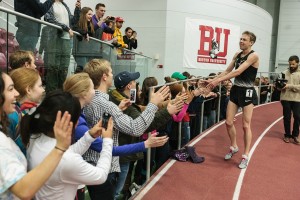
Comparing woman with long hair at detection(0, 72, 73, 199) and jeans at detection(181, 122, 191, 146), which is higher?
woman with long hair at detection(0, 72, 73, 199)

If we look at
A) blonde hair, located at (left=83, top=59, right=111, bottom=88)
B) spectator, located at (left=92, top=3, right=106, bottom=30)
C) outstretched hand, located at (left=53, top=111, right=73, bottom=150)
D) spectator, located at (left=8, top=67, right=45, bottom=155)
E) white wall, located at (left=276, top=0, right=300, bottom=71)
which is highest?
white wall, located at (left=276, top=0, right=300, bottom=71)

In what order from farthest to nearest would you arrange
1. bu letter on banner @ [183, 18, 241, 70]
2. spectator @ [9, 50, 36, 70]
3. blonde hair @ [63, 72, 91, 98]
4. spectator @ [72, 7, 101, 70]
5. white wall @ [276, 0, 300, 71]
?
1. white wall @ [276, 0, 300, 71]
2. bu letter on banner @ [183, 18, 241, 70]
3. spectator @ [72, 7, 101, 70]
4. spectator @ [9, 50, 36, 70]
5. blonde hair @ [63, 72, 91, 98]

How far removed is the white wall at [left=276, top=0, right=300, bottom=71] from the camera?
19078 millimetres

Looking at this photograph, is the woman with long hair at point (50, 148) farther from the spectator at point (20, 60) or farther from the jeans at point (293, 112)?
the jeans at point (293, 112)

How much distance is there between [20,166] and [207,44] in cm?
1157

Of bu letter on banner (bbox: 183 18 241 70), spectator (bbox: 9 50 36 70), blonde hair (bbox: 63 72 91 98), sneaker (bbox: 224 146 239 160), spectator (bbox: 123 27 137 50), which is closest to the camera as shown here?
blonde hair (bbox: 63 72 91 98)

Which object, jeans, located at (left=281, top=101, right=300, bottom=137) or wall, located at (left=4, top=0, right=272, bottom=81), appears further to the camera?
wall, located at (left=4, top=0, right=272, bottom=81)

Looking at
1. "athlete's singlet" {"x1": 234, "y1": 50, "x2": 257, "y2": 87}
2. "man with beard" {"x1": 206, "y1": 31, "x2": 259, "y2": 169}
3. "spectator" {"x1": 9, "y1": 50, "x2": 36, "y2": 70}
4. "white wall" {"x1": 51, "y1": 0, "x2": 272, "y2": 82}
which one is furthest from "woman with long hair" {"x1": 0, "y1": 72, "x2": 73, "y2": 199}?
"white wall" {"x1": 51, "y1": 0, "x2": 272, "y2": 82}

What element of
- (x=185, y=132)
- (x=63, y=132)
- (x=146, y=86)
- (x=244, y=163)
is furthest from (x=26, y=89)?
(x=185, y=132)

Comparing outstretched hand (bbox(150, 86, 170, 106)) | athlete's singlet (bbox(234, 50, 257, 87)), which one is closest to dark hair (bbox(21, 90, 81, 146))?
outstretched hand (bbox(150, 86, 170, 106))

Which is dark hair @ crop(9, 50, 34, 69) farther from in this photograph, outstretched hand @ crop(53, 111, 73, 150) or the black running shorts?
the black running shorts

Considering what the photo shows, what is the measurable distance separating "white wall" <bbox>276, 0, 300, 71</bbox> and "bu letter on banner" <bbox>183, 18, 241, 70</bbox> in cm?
789

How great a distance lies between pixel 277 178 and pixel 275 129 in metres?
3.19

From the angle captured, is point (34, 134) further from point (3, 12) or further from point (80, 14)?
point (80, 14)
